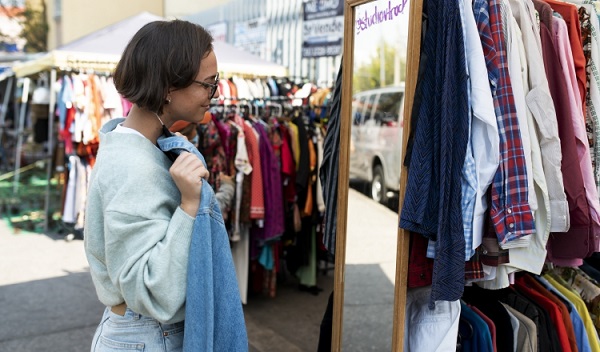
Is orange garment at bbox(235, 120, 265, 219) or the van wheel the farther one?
orange garment at bbox(235, 120, 265, 219)

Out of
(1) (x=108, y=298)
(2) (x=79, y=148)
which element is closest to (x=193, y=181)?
(1) (x=108, y=298)

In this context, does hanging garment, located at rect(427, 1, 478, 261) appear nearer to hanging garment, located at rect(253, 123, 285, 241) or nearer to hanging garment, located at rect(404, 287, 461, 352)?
hanging garment, located at rect(404, 287, 461, 352)

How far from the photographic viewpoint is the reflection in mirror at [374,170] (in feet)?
9.08

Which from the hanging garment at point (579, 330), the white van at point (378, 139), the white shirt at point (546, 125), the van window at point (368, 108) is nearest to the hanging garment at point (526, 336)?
the hanging garment at point (579, 330)

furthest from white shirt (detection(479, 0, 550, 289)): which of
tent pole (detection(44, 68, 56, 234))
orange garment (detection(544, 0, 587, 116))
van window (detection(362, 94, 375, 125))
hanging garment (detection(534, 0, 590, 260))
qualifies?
tent pole (detection(44, 68, 56, 234))

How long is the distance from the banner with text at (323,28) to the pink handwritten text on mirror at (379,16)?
4370 mm

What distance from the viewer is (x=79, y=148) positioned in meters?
7.34

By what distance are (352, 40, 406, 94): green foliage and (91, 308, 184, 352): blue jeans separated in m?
1.59

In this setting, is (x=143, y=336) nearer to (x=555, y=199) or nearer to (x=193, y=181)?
(x=193, y=181)

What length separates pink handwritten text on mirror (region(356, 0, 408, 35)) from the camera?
98.4 inches

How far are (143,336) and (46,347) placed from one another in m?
3.20

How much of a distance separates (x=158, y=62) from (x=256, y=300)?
429 cm

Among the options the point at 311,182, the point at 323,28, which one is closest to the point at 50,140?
the point at 323,28

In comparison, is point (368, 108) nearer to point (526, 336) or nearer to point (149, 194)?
point (526, 336)
